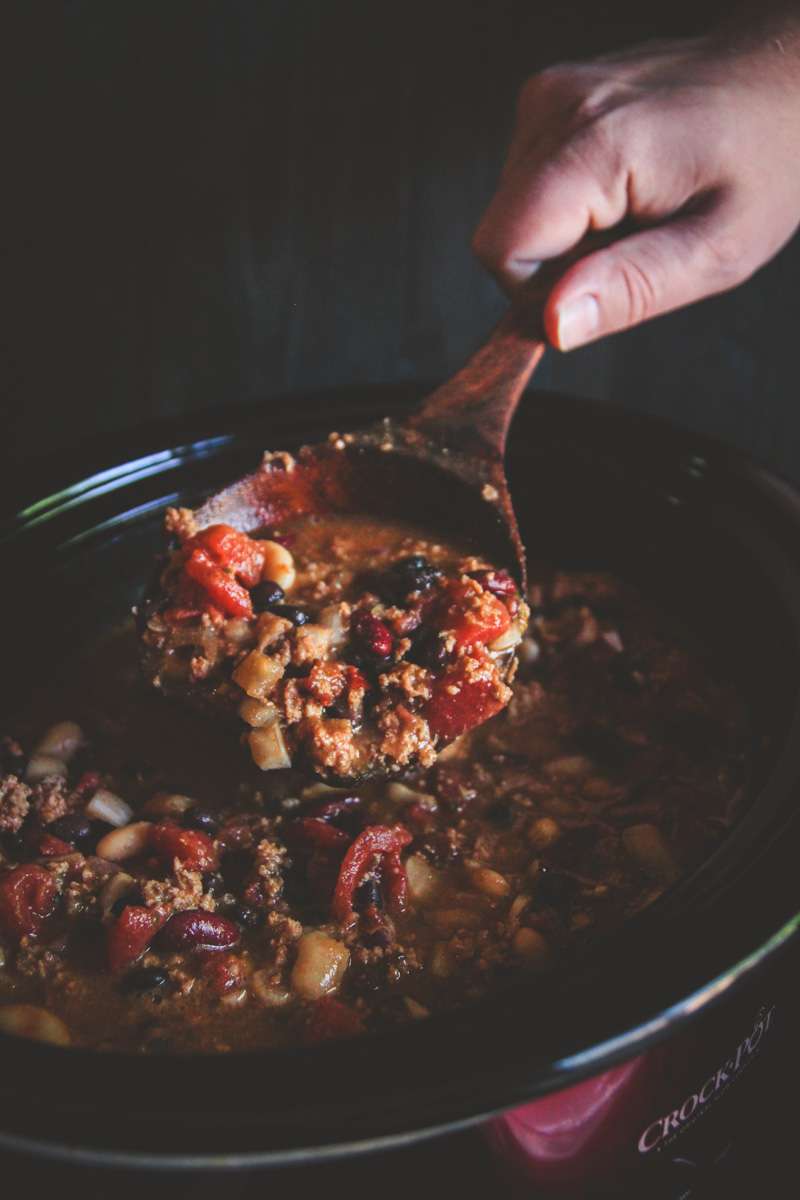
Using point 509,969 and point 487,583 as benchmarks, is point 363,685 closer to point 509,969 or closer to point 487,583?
point 487,583

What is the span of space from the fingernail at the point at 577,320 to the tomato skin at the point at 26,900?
55.2 inches

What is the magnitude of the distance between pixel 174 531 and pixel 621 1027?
1294 millimetres

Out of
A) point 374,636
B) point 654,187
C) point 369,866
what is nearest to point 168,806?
point 369,866

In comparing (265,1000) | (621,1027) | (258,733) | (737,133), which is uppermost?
(737,133)

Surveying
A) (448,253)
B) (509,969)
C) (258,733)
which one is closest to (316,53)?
(448,253)

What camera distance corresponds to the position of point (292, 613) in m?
2.07

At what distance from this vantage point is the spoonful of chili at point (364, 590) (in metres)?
2.00

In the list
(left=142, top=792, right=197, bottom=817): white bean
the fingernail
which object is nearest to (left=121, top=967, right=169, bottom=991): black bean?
(left=142, top=792, right=197, bottom=817): white bean

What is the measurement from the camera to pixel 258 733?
200cm

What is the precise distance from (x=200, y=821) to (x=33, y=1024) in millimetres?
483

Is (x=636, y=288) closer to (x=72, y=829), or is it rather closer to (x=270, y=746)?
(x=270, y=746)

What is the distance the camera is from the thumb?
227 centimetres

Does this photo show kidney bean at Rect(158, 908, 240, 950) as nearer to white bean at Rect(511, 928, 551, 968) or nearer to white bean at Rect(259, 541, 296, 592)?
white bean at Rect(511, 928, 551, 968)

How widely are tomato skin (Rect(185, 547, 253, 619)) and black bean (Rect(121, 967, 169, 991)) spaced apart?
2.06ft
